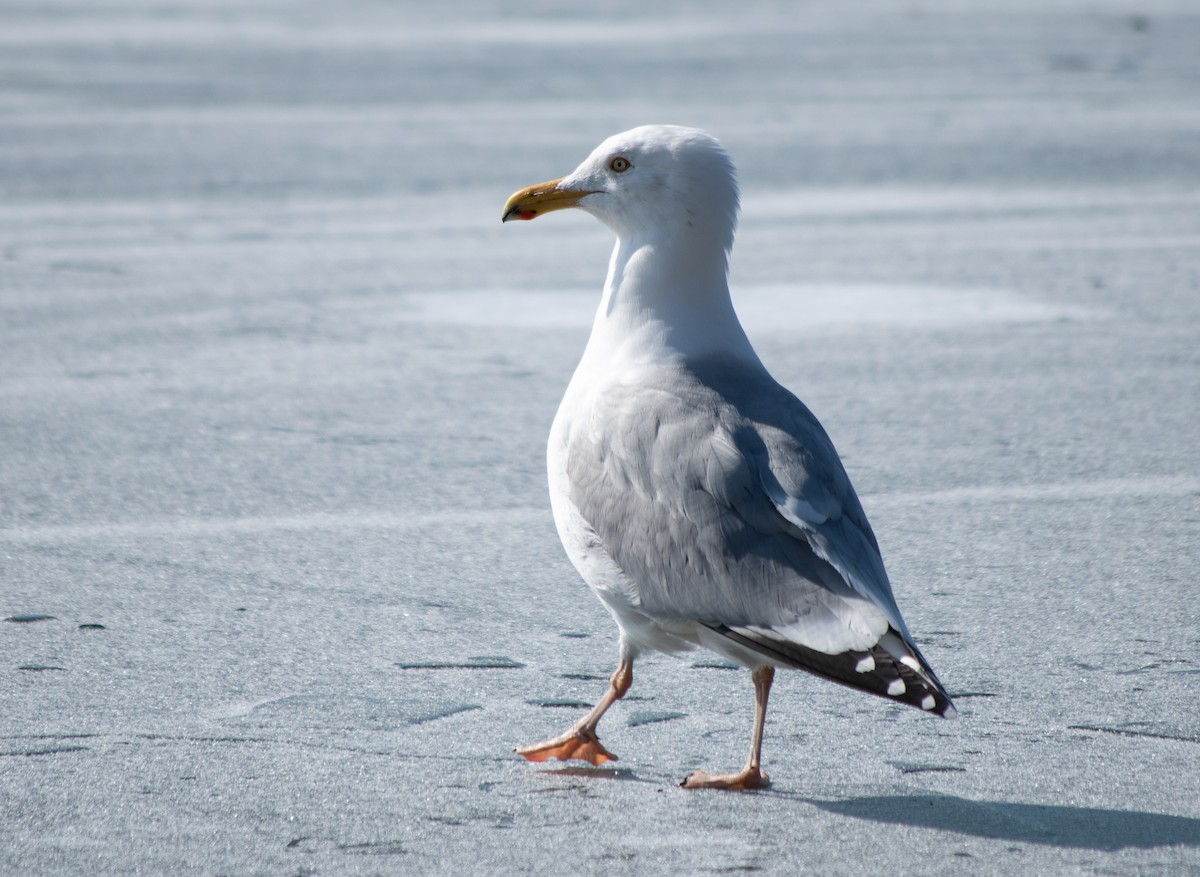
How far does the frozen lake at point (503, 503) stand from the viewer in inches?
131

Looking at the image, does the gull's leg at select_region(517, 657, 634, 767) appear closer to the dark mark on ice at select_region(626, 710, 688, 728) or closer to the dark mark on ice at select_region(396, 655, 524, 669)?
the dark mark on ice at select_region(626, 710, 688, 728)

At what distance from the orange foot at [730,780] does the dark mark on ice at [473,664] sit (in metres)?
0.79

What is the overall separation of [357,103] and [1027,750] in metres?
13.2

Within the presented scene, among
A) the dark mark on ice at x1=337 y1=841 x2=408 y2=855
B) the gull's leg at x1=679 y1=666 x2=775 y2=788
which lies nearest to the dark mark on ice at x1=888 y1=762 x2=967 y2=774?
the gull's leg at x1=679 y1=666 x2=775 y2=788

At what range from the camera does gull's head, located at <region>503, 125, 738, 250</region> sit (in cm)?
400

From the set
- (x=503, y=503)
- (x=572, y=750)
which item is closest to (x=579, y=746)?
(x=572, y=750)

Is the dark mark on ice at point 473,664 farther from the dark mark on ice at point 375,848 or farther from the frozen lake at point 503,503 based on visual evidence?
the dark mark on ice at point 375,848

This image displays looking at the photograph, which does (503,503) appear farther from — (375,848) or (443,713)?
(375,848)

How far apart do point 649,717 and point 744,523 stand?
69 centimetres

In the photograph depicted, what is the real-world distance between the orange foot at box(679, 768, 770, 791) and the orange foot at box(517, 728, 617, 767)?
21cm

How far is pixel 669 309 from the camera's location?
390 centimetres

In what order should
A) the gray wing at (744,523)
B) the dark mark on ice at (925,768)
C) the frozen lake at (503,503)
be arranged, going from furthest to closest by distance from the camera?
the dark mark on ice at (925,768)
the frozen lake at (503,503)
the gray wing at (744,523)

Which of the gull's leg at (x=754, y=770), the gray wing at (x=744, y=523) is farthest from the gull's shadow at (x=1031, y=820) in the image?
the gray wing at (x=744, y=523)

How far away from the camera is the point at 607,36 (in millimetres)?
23328
